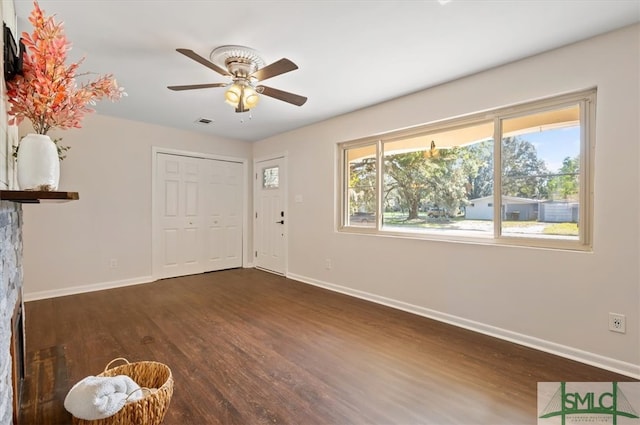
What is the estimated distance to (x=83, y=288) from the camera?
3920 mm

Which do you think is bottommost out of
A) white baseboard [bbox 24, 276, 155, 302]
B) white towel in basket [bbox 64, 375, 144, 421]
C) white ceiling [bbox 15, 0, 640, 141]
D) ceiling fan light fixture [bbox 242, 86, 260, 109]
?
white baseboard [bbox 24, 276, 155, 302]

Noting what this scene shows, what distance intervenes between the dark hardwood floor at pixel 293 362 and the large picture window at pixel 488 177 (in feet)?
3.28

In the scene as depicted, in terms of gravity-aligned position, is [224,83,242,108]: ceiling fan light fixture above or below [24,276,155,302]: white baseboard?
above

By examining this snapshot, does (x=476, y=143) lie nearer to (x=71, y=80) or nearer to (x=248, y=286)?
(x=71, y=80)

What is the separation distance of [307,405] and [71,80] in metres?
2.02

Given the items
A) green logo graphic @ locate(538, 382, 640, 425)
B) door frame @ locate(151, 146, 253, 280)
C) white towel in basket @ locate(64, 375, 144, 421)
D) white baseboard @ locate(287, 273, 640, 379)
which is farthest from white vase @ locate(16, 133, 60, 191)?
door frame @ locate(151, 146, 253, 280)

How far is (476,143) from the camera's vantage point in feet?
9.65

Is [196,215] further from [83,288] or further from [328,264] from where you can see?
[328,264]

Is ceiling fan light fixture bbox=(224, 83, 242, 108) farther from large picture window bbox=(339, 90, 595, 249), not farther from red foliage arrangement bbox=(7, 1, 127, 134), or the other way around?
large picture window bbox=(339, 90, 595, 249)

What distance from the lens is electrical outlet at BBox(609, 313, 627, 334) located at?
2062 millimetres

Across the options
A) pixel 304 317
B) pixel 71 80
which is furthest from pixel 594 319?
pixel 71 80

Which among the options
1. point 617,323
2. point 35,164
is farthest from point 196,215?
point 617,323

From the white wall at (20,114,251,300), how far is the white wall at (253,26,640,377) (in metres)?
3.16

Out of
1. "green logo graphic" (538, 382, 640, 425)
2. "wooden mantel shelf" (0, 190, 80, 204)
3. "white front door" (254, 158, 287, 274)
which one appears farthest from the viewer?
"white front door" (254, 158, 287, 274)
